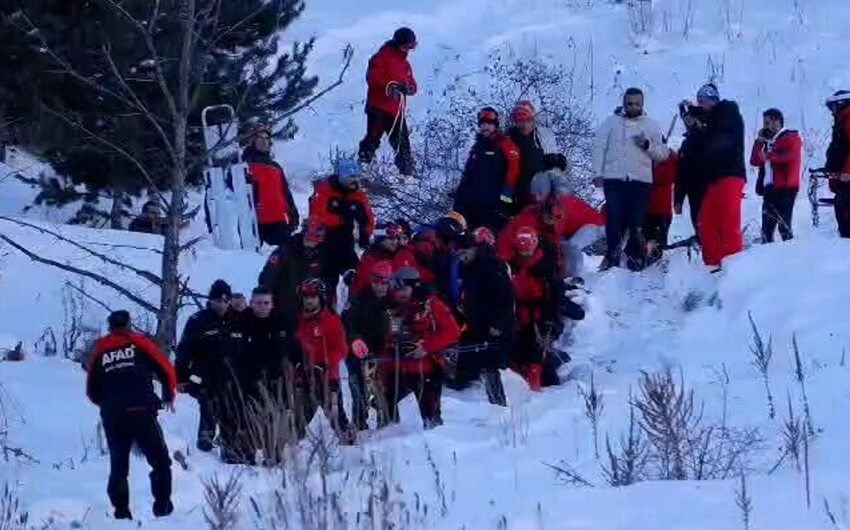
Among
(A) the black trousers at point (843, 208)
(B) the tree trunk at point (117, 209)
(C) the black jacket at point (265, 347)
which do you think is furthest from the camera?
(B) the tree trunk at point (117, 209)

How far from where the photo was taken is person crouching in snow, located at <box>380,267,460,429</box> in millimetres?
11836

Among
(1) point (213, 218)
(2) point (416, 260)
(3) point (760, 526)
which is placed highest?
(1) point (213, 218)

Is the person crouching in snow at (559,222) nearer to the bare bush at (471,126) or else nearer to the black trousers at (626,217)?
the black trousers at (626,217)

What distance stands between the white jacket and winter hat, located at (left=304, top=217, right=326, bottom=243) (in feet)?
7.77

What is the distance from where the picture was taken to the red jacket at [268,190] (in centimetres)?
1519

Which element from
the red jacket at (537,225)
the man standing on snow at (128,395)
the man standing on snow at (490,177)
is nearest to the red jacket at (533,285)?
the red jacket at (537,225)

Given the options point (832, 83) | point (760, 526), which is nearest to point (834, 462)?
point (760, 526)

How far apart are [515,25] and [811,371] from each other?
16650 millimetres

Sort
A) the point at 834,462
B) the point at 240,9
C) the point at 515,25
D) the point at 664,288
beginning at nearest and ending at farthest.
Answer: the point at 834,462, the point at 664,288, the point at 240,9, the point at 515,25

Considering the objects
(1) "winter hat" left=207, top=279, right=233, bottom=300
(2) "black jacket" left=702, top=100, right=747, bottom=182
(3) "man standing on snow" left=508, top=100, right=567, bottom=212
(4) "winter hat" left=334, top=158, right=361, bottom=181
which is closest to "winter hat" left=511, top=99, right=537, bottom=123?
(3) "man standing on snow" left=508, top=100, right=567, bottom=212

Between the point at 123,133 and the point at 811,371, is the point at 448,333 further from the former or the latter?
the point at 123,133

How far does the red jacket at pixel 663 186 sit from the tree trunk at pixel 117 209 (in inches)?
285

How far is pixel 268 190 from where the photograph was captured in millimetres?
15344

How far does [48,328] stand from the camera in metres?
15.8
